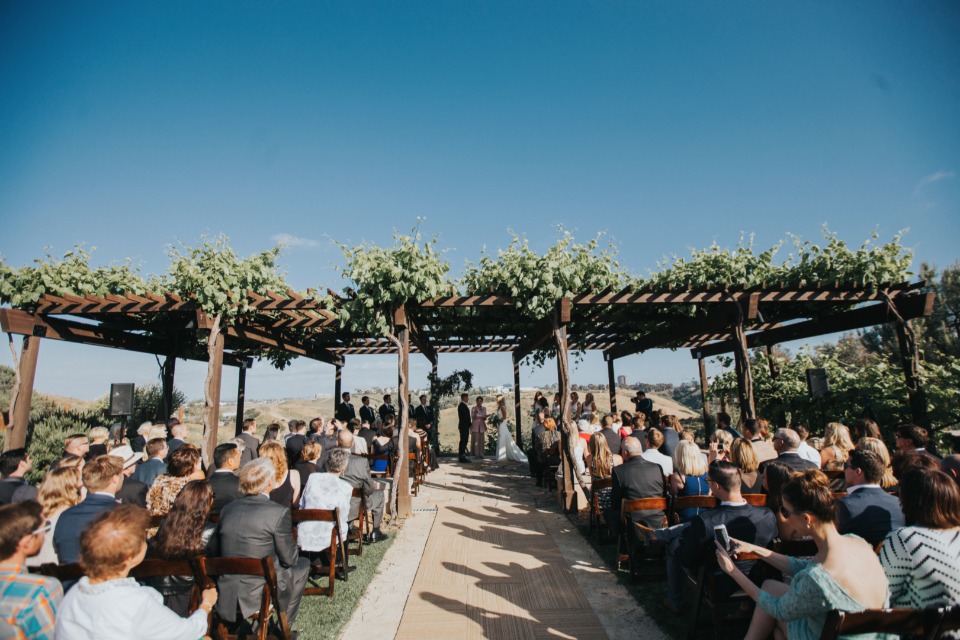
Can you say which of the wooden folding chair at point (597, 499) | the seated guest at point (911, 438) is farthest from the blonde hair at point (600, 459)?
the seated guest at point (911, 438)

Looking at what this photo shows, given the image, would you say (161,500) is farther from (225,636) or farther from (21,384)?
(21,384)

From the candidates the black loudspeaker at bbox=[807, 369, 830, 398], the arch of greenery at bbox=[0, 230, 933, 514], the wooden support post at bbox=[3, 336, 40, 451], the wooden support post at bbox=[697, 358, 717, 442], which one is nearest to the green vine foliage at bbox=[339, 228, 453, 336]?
the arch of greenery at bbox=[0, 230, 933, 514]

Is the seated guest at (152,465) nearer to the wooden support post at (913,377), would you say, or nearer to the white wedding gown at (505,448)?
the white wedding gown at (505,448)

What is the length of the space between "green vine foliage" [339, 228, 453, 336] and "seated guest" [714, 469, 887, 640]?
16.8 ft

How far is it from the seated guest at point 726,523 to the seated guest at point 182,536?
3198mm

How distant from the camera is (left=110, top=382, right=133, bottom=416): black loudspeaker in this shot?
8.41 m

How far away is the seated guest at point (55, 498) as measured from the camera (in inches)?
123

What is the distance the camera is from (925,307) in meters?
6.85

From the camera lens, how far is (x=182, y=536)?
8.82 ft

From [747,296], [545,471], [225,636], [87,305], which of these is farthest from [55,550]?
[747,296]

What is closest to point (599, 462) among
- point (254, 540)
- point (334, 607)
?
point (334, 607)

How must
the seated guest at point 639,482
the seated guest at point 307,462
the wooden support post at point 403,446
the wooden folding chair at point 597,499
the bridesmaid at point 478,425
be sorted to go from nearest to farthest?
the seated guest at point 639,482 < the seated guest at point 307,462 < the wooden folding chair at point 597,499 < the wooden support post at point 403,446 < the bridesmaid at point 478,425

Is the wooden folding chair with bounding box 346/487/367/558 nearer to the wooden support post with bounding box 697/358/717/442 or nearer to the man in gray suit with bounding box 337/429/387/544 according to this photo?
the man in gray suit with bounding box 337/429/387/544

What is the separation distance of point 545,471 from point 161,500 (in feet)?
19.9
